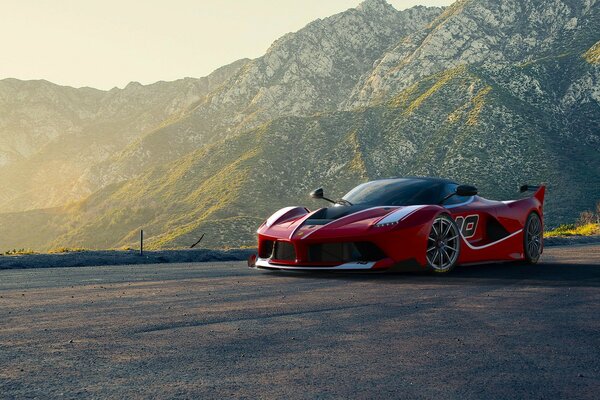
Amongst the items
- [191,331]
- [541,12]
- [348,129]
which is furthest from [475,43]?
[191,331]

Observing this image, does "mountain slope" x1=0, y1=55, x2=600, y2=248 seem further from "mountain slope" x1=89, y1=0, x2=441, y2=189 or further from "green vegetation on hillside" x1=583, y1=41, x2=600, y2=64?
"mountain slope" x1=89, y1=0, x2=441, y2=189

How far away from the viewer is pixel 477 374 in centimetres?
379

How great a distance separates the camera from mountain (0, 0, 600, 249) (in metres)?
77.9

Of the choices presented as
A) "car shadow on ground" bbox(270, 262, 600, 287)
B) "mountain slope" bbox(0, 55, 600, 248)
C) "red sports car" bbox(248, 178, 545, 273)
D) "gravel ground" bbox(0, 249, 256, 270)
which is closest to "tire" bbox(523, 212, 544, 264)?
"red sports car" bbox(248, 178, 545, 273)

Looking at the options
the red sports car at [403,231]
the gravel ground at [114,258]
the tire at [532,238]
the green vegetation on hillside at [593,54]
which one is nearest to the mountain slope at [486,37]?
the green vegetation on hillside at [593,54]

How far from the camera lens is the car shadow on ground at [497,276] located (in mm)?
8789

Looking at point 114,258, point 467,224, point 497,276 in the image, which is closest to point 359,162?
point 114,258

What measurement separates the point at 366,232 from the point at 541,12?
396 feet

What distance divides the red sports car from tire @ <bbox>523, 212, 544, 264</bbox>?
17 millimetres

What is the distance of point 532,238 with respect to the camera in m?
11.8

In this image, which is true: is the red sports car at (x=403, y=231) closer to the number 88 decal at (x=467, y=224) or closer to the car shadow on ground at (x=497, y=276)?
the number 88 decal at (x=467, y=224)

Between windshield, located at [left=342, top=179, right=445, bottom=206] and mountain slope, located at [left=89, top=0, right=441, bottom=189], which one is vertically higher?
mountain slope, located at [left=89, top=0, right=441, bottom=189]

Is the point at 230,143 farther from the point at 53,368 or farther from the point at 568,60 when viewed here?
the point at 53,368

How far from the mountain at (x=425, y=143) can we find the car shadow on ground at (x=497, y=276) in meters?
60.2
